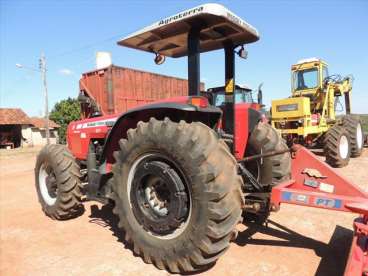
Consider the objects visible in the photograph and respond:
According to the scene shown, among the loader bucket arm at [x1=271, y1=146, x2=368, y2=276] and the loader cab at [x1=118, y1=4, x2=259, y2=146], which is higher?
→ the loader cab at [x1=118, y1=4, x2=259, y2=146]

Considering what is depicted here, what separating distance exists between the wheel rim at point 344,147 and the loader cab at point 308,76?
2415 mm

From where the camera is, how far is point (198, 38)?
11.2 feet

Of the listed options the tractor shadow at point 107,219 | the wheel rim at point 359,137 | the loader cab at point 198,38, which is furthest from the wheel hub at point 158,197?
the wheel rim at point 359,137

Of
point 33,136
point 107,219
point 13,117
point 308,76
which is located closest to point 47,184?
point 107,219

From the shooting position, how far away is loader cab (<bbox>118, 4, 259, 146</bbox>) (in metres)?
3.22

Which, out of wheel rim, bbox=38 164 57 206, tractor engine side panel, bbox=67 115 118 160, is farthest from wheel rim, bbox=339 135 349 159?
wheel rim, bbox=38 164 57 206

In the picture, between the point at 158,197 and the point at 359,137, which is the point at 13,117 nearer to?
the point at 359,137

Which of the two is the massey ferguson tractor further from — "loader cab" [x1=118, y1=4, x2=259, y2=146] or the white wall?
the white wall

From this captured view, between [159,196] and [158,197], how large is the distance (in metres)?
0.02

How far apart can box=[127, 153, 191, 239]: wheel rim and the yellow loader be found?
7.12 meters

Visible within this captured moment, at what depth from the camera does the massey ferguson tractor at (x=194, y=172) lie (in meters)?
→ 2.76

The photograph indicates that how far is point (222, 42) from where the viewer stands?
4.12 meters

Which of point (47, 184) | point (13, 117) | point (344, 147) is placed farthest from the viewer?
point (13, 117)

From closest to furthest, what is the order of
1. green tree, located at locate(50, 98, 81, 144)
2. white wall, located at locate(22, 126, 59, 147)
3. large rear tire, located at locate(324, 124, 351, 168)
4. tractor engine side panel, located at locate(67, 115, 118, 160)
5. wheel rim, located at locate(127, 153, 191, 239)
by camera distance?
wheel rim, located at locate(127, 153, 191, 239)
tractor engine side panel, located at locate(67, 115, 118, 160)
large rear tire, located at locate(324, 124, 351, 168)
green tree, located at locate(50, 98, 81, 144)
white wall, located at locate(22, 126, 59, 147)
